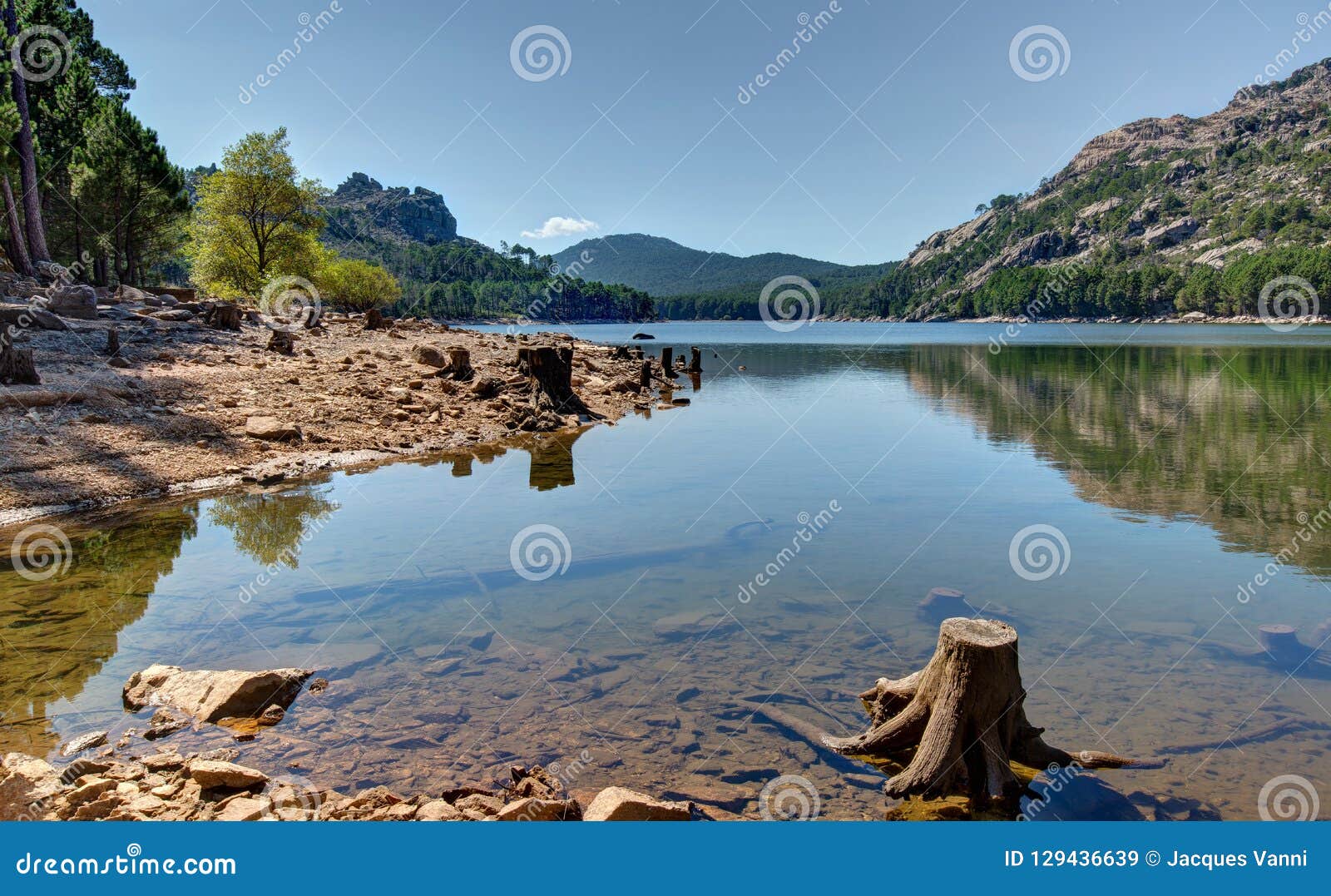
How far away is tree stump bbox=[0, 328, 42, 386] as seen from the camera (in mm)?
16875

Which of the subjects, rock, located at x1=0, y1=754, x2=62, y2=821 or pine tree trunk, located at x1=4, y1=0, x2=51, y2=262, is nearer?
rock, located at x1=0, y1=754, x2=62, y2=821

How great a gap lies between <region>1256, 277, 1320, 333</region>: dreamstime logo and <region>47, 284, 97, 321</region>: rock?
170368 mm

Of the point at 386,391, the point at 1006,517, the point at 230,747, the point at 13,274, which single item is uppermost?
the point at 13,274

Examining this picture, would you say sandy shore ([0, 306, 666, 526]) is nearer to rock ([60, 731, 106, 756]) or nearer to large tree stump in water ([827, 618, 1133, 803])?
rock ([60, 731, 106, 756])

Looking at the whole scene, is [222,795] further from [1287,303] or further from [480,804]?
[1287,303]

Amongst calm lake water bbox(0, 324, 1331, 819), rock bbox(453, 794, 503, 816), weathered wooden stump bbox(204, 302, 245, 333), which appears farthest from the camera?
weathered wooden stump bbox(204, 302, 245, 333)

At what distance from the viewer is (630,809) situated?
4.99 meters

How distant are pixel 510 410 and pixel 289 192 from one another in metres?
34.6

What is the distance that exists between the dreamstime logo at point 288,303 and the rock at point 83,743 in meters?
27.8

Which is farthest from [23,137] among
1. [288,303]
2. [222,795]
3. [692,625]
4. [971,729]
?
[971,729]

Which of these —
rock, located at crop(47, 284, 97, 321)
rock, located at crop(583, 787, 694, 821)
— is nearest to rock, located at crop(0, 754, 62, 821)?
rock, located at crop(583, 787, 694, 821)

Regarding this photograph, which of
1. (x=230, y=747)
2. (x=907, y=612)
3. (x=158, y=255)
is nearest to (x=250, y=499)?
(x=230, y=747)

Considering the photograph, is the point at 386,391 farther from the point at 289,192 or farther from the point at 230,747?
the point at 289,192

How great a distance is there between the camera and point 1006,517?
14.4 metres
